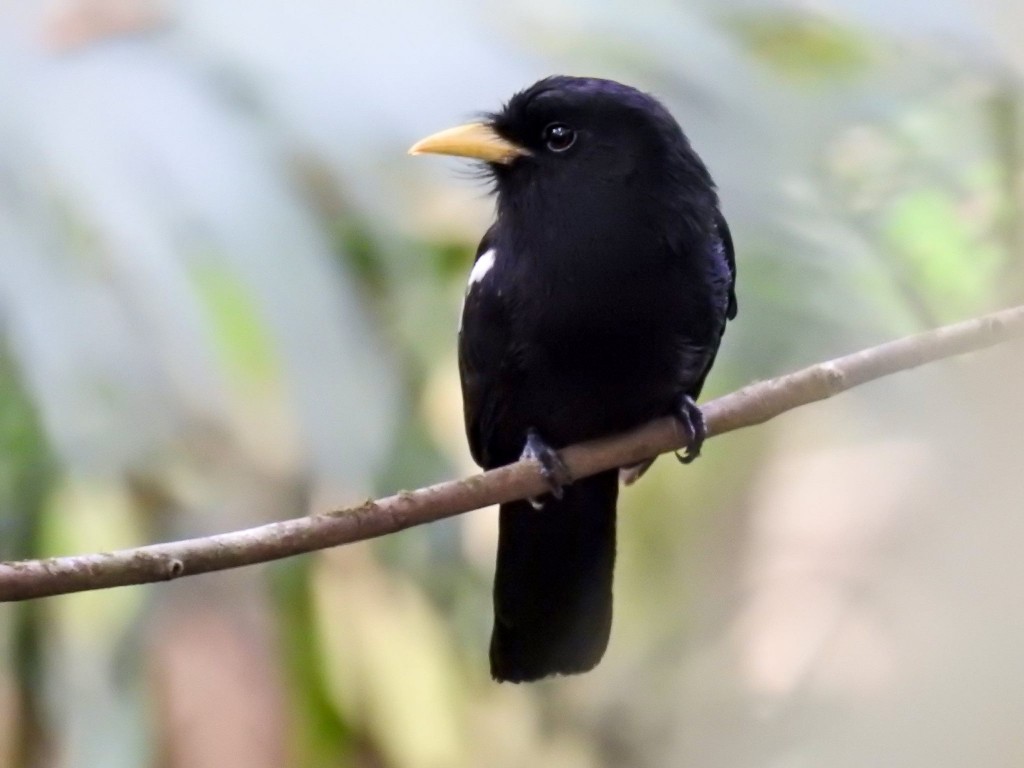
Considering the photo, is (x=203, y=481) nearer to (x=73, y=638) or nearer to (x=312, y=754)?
(x=73, y=638)

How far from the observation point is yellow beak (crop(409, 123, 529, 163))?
1.39m

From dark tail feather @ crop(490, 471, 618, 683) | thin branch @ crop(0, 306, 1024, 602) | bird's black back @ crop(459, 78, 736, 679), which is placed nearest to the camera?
thin branch @ crop(0, 306, 1024, 602)

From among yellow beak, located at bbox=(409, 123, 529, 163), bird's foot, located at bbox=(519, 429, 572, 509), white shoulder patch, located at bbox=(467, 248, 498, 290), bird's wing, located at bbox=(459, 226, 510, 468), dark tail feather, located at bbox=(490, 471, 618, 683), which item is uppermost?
yellow beak, located at bbox=(409, 123, 529, 163)

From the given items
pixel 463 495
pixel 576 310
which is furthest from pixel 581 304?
pixel 463 495

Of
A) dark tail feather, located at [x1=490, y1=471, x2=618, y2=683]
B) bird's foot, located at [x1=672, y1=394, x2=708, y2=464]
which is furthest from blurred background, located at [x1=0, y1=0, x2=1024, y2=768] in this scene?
bird's foot, located at [x1=672, y1=394, x2=708, y2=464]

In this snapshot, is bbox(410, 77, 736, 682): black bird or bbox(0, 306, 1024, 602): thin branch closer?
bbox(0, 306, 1024, 602): thin branch

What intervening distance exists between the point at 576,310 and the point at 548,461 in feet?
0.55

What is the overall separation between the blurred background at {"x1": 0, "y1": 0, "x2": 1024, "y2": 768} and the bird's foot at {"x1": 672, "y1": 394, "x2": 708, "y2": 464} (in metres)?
0.17

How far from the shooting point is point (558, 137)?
1405 mm

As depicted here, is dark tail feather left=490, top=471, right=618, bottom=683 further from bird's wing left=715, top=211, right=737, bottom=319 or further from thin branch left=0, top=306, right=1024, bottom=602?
bird's wing left=715, top=211, right=737, bottom=319

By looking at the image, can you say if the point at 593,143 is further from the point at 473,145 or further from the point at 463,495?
the point at 463,495

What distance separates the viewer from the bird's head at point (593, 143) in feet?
4.52

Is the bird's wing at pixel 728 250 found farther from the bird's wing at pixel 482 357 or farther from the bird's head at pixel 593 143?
the bird's wing at pixel 482 357

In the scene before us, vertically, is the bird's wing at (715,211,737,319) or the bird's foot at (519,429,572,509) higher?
the bird's wing at (715,211,737,319)
